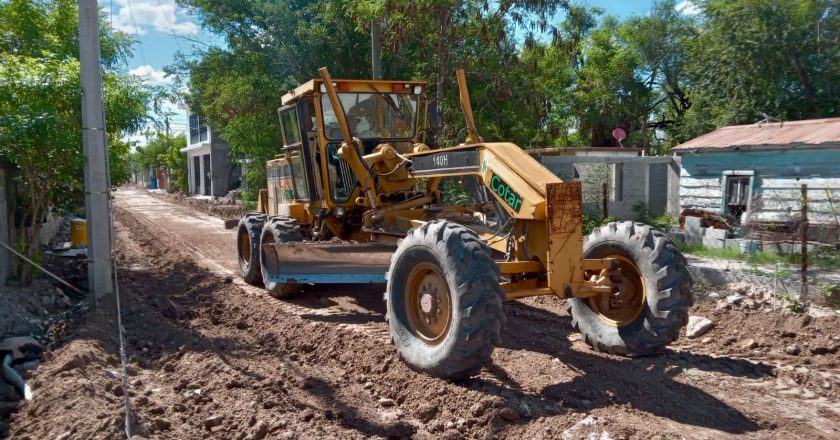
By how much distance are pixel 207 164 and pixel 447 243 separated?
129ft

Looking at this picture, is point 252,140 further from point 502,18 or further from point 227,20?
point 502,18

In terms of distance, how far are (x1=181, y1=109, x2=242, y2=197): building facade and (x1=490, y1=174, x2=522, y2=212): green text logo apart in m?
28.4

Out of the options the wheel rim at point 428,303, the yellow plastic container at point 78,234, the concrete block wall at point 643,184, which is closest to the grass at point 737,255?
the concrete block wall at point 643,184

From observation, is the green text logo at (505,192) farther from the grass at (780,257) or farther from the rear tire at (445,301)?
the grass at (780,257)

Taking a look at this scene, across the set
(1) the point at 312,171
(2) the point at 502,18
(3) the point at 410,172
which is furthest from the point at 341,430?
(2) the point at 502,18

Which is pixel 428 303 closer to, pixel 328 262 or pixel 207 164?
pixel 328 262

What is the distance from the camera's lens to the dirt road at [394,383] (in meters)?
4.63

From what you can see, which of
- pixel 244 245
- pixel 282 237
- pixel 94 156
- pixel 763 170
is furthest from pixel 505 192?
pixel 763 170

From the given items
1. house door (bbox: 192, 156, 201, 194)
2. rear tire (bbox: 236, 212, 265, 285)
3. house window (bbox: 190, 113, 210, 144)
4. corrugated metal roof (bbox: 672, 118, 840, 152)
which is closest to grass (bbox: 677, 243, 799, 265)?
corrugated metal roof (bbox: 672, 118, 840, 152)

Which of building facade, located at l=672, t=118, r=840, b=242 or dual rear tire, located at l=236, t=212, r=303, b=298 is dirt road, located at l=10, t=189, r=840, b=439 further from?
building facade, located at l=672, t=118, r=840, b=242

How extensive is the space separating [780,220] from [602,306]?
6.55 metres

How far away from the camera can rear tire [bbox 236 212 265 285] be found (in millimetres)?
9953

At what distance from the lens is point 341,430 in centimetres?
462

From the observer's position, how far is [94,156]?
8.41 meters
